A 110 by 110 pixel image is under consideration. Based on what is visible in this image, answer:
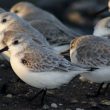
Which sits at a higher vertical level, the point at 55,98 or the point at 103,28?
the point at 103,28

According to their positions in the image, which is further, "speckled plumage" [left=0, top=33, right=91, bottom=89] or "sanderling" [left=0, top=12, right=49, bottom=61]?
"sanderling" [left=0, top=12, right=49, bottom=61]

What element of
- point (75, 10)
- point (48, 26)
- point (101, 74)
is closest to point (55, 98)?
point (101, 74)

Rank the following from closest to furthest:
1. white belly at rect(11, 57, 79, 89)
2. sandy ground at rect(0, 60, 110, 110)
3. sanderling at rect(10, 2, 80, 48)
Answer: white belly at rect(11, 57, 79, 89)
sandy ground at rect(0, 60, 110, 110)
sanderling at rect(10, 2, 80, 48)

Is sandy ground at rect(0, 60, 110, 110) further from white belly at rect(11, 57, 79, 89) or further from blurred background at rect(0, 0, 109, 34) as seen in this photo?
→ blurred background at rect(0, 0, 109, 34)

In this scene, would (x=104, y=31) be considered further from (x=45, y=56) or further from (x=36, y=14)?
(x=45, y=56)

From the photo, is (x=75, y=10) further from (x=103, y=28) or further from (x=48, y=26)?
(x=48, y=26)

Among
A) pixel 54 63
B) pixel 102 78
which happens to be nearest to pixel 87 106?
pixel 102 78

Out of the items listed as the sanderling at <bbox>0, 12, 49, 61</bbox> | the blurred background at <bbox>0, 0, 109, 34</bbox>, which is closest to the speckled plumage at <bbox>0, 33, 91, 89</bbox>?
the sanderling at <bbox>0, 12, 49, 61</bbox>
